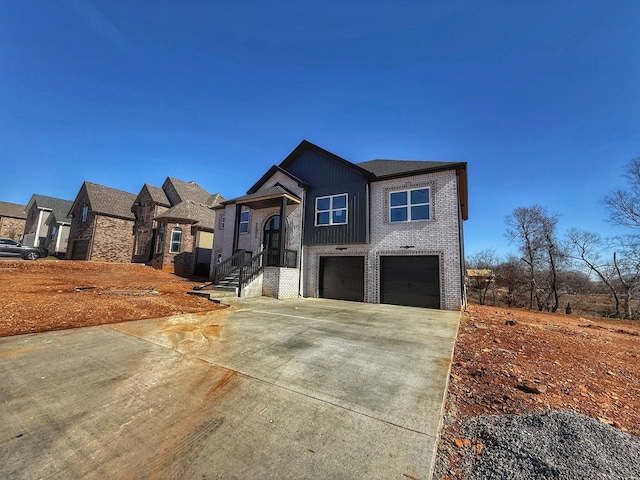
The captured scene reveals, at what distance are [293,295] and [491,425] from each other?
10.9 metres

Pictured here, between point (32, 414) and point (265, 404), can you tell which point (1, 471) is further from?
point (265, 404)

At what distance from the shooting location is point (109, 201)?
2511 cm

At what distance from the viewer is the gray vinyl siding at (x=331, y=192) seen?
40.4 feet

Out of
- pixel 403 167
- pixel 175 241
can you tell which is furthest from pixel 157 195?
pixel 403 167

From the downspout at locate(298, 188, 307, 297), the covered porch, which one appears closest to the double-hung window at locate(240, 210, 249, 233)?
the covered porch

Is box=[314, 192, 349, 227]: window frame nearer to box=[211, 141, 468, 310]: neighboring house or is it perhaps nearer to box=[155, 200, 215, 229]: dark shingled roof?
box=[211, 141, 468, 310]: neighboring house

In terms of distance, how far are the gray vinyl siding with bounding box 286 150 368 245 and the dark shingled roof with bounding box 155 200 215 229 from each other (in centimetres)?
1211

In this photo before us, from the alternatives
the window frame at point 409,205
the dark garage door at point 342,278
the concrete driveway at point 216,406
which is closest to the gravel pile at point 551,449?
the concrete driveway at point 216,406

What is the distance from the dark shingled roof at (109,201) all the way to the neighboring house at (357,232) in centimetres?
1742

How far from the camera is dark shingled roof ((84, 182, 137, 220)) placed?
23853mm

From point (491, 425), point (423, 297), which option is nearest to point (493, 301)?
point (423, 297)

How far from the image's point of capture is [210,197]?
28.4 meters

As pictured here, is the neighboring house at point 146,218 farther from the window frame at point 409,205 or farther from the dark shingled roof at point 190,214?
the window frame at point 409,205

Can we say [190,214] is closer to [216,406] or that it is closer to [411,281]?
[411,281]
